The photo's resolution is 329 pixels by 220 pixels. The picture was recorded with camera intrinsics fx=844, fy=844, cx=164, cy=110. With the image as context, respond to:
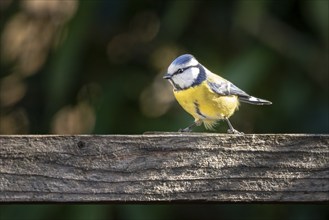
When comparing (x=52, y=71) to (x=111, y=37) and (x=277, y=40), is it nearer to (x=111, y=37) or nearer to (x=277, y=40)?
(x=111, y=37)

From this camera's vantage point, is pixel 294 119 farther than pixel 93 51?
No

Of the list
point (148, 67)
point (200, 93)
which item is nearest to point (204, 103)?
point (200, 93)

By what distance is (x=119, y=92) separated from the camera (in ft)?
11.3

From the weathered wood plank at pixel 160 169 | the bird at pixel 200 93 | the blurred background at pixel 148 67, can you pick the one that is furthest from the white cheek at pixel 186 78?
the blurred background at pixel 148 67

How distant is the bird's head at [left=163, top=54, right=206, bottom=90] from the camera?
69.1 inches

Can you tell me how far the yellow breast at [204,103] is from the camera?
1.74 m

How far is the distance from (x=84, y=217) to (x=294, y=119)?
0.90 m

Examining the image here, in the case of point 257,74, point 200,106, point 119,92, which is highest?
point 200,106

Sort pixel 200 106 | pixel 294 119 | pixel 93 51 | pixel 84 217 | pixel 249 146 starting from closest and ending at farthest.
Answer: pixel 249 146 → pixel 200 106 → pixel 84 217 → pixel 294 119 → pixel 93 51

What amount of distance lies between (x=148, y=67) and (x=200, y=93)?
1844 mm

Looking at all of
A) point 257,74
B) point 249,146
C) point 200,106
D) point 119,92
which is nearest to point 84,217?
point 119,92

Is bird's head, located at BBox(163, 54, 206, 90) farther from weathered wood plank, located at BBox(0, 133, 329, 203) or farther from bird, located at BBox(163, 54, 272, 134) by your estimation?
weathered wood plank, located at BBox(0, 133, 329, 203)

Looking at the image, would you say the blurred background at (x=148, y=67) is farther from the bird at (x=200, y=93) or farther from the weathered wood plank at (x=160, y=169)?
the weathered wood plank at (x=160, y=169)

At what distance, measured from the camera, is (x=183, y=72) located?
1.76 metres
